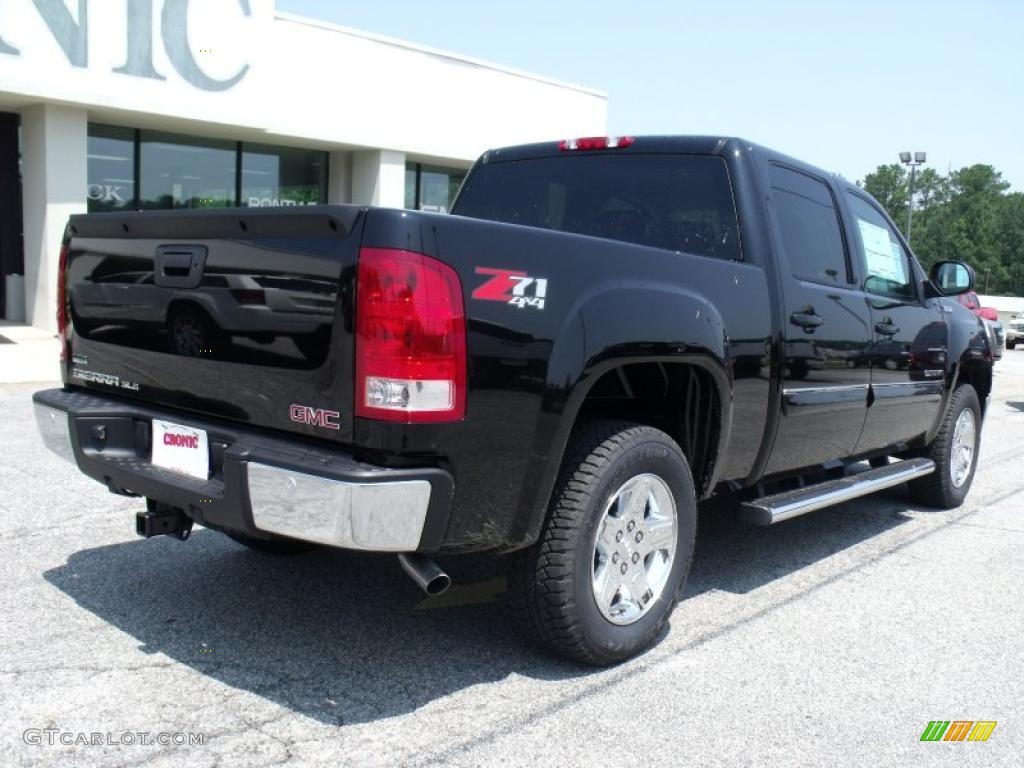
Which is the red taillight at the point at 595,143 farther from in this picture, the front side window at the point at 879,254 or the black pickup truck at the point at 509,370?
the front side window at the point at 879,254

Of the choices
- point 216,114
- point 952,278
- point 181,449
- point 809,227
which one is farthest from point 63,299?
point 216,114

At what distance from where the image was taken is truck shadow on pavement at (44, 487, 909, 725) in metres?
3.36

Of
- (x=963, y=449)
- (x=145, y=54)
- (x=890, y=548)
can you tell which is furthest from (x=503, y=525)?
(x=145, y=54)

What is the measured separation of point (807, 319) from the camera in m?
4.48

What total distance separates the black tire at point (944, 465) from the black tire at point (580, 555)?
11.1 feet

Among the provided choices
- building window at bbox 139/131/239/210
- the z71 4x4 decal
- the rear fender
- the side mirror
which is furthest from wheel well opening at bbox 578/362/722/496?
building window at bbox 139/131/239/210

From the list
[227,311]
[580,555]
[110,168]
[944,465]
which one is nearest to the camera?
[227,311]

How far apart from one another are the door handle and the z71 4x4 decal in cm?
165

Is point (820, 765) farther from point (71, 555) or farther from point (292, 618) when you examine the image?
point (71, 555)

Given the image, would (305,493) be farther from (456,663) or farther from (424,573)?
(456,663)

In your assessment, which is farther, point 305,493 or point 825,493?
point 825,493

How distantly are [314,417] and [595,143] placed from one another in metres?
2.45

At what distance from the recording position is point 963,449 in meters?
6.64

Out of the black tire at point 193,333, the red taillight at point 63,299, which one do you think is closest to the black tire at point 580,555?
the black tire at point 193,333
